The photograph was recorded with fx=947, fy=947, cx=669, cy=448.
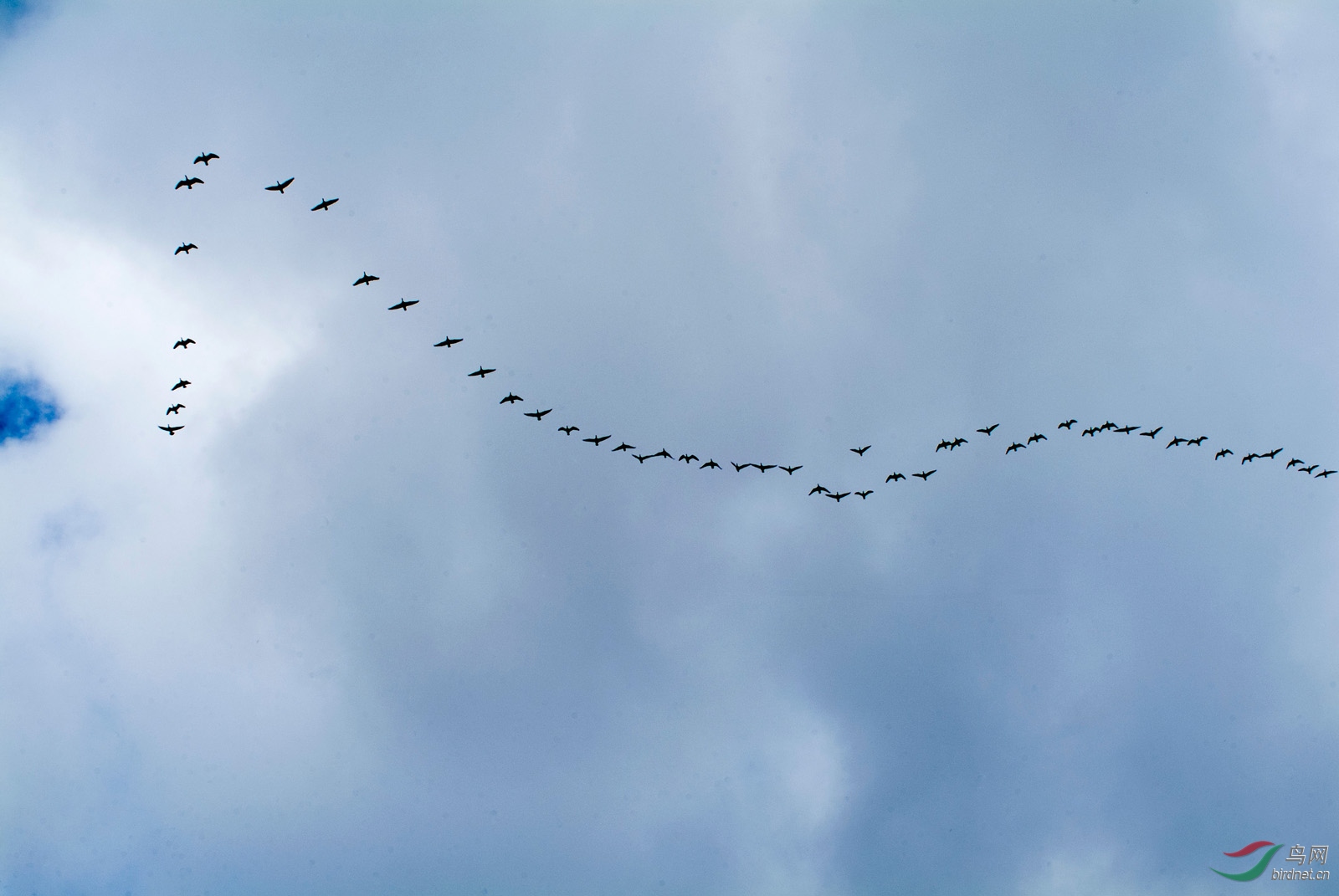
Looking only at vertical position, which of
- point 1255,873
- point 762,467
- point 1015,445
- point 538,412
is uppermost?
point 1015,445

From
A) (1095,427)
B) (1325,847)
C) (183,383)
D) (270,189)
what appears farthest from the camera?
(1325,847)

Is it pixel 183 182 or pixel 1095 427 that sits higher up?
pixel 1095 427

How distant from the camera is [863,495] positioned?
412ft

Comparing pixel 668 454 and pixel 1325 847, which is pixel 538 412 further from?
pixel 1325 847

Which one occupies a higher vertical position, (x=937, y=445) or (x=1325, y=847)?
(x=937, y=445)

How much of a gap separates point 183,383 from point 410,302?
1248 inches

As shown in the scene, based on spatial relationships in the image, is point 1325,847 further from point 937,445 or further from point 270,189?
point 270,189

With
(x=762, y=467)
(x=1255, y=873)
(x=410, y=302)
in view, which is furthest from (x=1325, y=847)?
(x=410, y=302)

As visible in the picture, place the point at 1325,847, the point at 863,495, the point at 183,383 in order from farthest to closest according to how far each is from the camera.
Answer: the point at 1325,847 → the point at 863,495 → the point at 183,383

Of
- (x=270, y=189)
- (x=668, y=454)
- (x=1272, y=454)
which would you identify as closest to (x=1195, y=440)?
(x=1272, y=454)

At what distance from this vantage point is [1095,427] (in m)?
134

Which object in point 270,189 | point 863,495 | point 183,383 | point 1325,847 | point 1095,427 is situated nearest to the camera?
point 270,189

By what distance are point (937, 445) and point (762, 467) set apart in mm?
23563

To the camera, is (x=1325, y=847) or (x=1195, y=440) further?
(x=1325, y=847)
